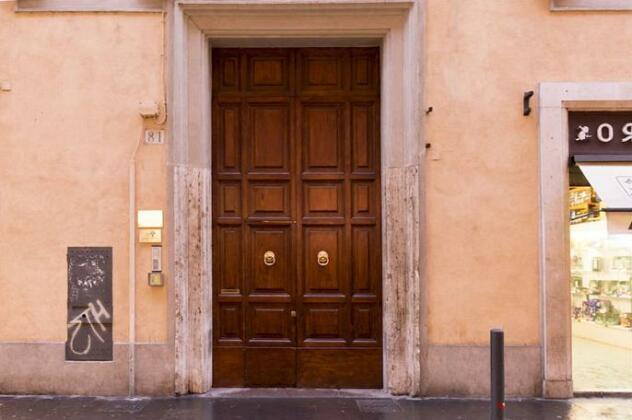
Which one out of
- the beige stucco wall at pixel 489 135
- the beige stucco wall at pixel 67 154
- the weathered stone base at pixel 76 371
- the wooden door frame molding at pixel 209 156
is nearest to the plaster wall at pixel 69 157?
the beige stucco wall at pixel 67 154

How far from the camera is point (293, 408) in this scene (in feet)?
23.5

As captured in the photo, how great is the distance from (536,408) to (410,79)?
391 cm

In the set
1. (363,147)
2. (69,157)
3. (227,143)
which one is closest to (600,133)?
(363,147)

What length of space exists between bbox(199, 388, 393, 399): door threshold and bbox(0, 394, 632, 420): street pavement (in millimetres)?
83

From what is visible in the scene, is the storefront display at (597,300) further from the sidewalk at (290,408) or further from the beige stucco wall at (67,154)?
the beige stucco wall at (67,154)

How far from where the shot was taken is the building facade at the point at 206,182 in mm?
7586

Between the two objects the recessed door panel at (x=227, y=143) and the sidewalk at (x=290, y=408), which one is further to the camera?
the recessed door panel at (x=227, y=143)

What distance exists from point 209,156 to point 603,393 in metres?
5.36

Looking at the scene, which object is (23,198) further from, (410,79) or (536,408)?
(536,408)

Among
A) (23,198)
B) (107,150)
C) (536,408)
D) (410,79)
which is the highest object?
(410,79)

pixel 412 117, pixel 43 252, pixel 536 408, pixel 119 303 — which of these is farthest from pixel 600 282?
pixel 43 252

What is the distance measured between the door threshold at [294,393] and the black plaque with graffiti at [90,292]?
4.74 feet

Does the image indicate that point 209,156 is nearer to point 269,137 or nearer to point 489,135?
point 269,137

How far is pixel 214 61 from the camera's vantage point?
825 cm
